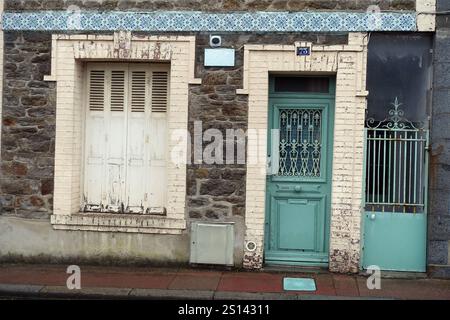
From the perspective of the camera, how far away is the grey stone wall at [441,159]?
785 cm

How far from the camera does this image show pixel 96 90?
8.63 metres

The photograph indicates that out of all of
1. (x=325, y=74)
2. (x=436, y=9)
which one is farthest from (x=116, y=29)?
(x=436, y=9)

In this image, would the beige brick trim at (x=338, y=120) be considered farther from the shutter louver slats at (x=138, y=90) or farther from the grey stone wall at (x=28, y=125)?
the grey stone wall at (x=28, y=125)

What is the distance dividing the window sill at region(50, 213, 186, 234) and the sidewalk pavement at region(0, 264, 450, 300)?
54cm

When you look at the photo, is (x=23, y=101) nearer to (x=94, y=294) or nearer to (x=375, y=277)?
(x=94, y=294)

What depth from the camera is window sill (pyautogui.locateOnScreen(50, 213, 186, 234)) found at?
8.25 meters

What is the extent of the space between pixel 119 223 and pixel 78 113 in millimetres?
1688

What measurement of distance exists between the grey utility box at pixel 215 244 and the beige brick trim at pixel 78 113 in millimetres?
324

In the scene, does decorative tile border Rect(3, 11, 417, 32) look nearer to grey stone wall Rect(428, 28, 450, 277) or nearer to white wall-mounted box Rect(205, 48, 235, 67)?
white wall-mounted box Rect(205, 48, 235, 67)

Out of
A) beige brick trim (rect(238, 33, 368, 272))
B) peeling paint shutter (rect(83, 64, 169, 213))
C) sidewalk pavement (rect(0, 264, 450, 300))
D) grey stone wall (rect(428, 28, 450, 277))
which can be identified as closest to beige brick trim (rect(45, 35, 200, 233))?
peeling paint shutter (rect(83, 64, 169, 213))

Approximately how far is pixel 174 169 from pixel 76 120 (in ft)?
5.23

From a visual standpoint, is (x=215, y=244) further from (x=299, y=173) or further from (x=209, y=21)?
(x=209, y=21)

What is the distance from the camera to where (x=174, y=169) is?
27.0ft

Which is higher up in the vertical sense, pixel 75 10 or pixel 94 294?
pixel 75 10
